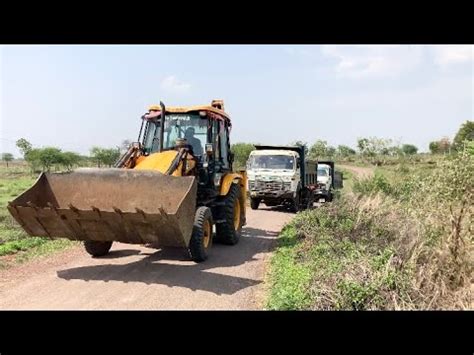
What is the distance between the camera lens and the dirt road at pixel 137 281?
20.2 ft

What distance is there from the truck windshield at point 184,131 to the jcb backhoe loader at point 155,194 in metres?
0.02

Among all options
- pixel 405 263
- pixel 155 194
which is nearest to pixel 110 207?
pixel 155 194

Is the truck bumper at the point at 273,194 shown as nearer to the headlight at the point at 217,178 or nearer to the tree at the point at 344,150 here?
the headlight at the point at 217,178

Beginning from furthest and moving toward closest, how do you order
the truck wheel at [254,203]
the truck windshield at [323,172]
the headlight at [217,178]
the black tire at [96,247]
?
the truck windshield at [323,172], the truck wheel at [254,203], the headlight at [217,178], the black tire at [96,247]

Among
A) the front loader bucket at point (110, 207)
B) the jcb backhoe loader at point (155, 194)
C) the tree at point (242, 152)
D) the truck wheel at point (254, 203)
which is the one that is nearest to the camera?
the front loader bucket at point (110, 207)

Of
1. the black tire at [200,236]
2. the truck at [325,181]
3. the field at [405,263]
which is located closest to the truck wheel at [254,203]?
the truck at [325,181]

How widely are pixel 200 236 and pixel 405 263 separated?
3.50 m

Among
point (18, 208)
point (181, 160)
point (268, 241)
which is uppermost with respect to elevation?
point (181, 160)

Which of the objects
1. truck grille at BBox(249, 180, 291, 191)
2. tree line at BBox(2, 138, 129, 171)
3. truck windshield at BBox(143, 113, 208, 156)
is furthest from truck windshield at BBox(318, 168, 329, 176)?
tree line at BBox(2, 138, 129, 171)

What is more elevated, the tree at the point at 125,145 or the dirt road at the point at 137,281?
the tree at the point at 125,145
